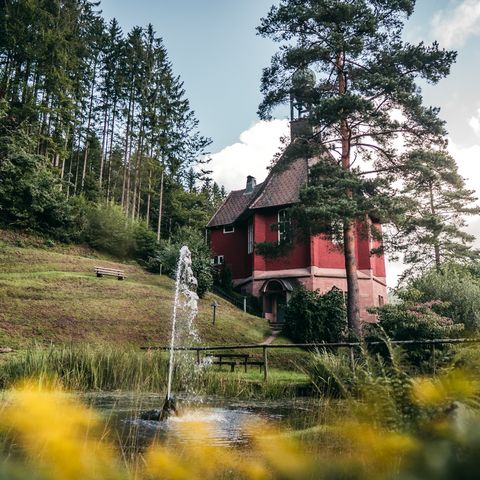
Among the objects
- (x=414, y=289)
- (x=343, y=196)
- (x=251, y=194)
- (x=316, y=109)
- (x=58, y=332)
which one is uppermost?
(x=251, y=194)

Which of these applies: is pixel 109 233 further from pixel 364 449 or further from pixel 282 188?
pixel 364 449

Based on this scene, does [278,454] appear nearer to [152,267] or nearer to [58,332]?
[58,332]

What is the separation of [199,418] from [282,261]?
24.7m

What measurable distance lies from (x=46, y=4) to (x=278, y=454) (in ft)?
142

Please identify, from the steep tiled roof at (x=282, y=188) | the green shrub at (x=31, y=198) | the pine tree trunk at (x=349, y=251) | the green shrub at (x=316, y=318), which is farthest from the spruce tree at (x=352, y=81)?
the green shrub at (x=31, y=198)

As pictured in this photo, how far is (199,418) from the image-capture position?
7.18 meters

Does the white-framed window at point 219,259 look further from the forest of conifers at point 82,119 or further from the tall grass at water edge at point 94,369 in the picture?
the tall grass at water edge at point 94,369

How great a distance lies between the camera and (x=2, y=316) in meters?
17.9

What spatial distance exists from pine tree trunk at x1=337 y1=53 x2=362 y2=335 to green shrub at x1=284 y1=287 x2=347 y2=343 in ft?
18.2

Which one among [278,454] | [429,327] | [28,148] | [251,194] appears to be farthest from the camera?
[251,194]

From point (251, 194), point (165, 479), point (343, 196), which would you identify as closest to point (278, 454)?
point (165, 479)

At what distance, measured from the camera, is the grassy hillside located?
1809 cm

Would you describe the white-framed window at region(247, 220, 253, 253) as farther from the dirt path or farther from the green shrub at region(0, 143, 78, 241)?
the green shrub at region(0, 143, 78, 241)

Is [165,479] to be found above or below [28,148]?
below
